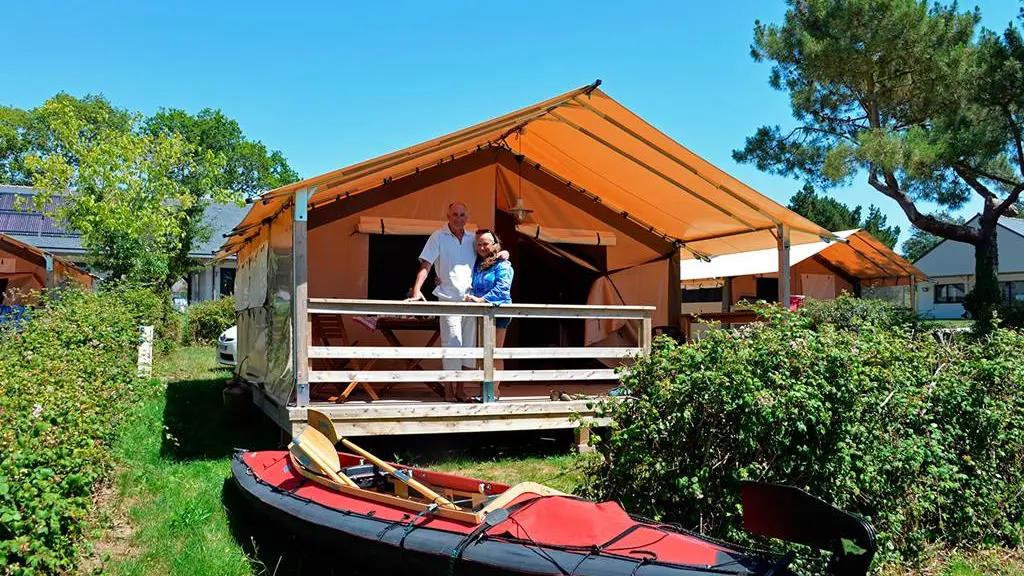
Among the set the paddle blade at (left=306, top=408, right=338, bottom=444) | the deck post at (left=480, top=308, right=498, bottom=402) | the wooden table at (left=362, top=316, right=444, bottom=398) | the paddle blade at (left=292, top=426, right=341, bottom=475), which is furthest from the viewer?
the wooden table at (left=362, top=316, right=444, bottom=398)

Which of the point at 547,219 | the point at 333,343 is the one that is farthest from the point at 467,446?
the point at 547,219

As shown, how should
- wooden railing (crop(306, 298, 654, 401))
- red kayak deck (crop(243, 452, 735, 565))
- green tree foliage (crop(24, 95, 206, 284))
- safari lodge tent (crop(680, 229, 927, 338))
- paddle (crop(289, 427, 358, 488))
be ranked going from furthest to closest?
safari lodge tent (crop(680, 229, 927, 338)) < green tree foliage (crop(24, 95, 206, 284)) < wooden railing (crop(306, 298, 654, 401)) < paddle (crop(289, 427, 358, 488)) < red kayak deck (crop(243, 452, 735, 565))

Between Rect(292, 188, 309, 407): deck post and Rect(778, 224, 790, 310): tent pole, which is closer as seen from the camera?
Rect(292, 188, 309, 407): deck post

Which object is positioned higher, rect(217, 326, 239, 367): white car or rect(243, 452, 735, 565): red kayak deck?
rect(217, 326, 239, 367): white car

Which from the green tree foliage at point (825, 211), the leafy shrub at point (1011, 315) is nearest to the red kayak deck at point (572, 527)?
the leafy shrub at point (1011, 315)

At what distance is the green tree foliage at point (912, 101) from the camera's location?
14602 millimetres

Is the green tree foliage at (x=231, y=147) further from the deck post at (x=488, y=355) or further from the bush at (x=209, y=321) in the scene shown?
the deck post at (x=488, y=355)

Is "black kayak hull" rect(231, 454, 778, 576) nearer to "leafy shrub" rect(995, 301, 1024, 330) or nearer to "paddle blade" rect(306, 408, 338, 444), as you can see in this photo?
"paddle blade" rect(306, 408, 338, 444)

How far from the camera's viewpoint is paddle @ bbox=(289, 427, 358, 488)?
4.47 meters

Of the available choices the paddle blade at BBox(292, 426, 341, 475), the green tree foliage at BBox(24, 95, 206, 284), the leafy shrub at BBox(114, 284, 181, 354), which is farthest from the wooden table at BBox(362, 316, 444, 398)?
the green tree foliage at BBox(24, 95, 206, 284)

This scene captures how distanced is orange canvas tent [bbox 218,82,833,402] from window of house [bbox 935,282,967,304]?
115 feet

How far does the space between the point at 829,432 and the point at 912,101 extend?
15.3 m

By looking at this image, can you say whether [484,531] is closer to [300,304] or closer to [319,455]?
[319,455]

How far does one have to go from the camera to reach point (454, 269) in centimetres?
705
